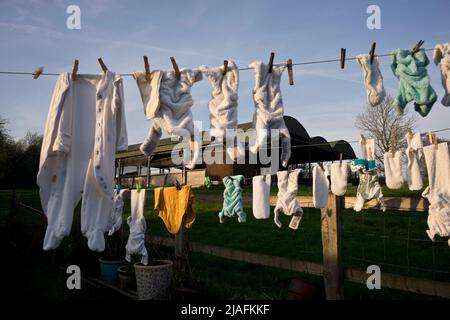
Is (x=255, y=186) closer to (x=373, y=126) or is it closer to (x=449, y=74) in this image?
(x=449, y=74)

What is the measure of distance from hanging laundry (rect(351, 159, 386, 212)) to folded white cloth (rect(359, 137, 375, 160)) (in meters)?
0.06

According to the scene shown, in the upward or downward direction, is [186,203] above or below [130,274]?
above

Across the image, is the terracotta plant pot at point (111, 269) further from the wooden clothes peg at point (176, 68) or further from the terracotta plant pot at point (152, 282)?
the wooden clothes peg at point (176, 68)

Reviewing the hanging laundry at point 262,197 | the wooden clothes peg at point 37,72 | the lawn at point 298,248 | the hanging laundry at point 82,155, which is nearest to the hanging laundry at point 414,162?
the lawn at point 298,248

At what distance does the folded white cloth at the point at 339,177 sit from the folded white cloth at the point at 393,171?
317 millimetres

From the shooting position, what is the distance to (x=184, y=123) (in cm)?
283

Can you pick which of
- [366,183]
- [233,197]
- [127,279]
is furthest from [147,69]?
[127,279]

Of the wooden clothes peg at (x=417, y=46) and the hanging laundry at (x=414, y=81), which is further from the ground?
the wooden clothes peg at (x=417, y=46)

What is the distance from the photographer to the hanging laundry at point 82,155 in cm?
276

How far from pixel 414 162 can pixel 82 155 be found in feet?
8.53

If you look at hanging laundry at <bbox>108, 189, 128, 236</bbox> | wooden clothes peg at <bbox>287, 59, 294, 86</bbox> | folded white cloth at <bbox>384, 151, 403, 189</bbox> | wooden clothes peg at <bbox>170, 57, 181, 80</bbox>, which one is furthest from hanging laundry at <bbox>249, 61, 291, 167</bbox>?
hanging laundry at <bbox>108, 189, 128, 236</bbox>

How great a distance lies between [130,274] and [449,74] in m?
4.08

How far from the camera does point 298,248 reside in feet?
18.6
